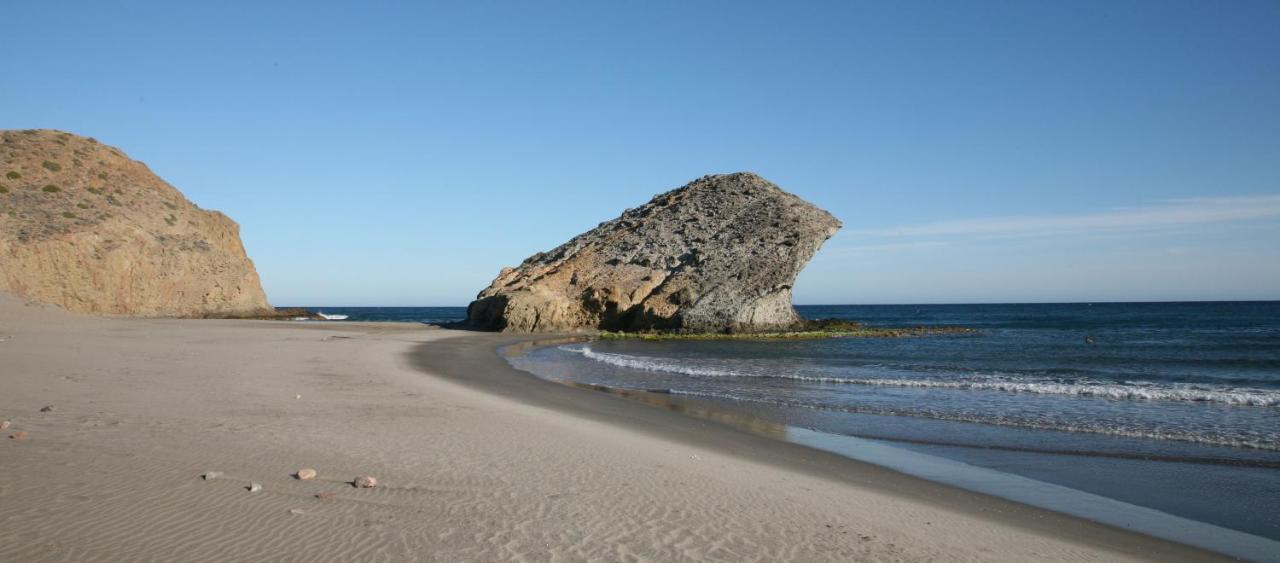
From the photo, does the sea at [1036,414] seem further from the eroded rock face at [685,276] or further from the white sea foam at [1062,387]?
the eroded rock face at [685,276]

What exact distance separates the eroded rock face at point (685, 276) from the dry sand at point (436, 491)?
1210 inches

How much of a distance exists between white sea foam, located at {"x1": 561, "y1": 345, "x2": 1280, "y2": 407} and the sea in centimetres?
5

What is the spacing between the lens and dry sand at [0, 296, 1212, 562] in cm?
502

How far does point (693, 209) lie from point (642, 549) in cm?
4498

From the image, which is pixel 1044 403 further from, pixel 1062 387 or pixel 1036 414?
pixel 1062 387

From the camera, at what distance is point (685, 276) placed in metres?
44.1

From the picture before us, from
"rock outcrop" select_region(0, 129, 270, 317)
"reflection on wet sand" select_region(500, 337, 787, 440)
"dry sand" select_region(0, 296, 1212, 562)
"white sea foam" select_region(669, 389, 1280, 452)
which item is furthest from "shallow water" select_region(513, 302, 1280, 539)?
"rock outcrop" select_region(0, 129, 270, 317)

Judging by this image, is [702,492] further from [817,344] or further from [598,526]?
[817,344]

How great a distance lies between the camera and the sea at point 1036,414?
7926mm

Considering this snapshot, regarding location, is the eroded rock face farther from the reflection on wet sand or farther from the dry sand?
the dry sand

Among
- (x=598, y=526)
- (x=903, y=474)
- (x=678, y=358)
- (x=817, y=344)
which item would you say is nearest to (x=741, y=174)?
(x=817, y=344)

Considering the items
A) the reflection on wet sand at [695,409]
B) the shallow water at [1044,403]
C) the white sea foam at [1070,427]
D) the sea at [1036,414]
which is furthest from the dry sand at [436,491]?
the white sea foam at [1070,427]

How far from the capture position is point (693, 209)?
162 feet

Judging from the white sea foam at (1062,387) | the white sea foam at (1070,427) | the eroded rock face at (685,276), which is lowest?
the white sea foam at (1070,427)
